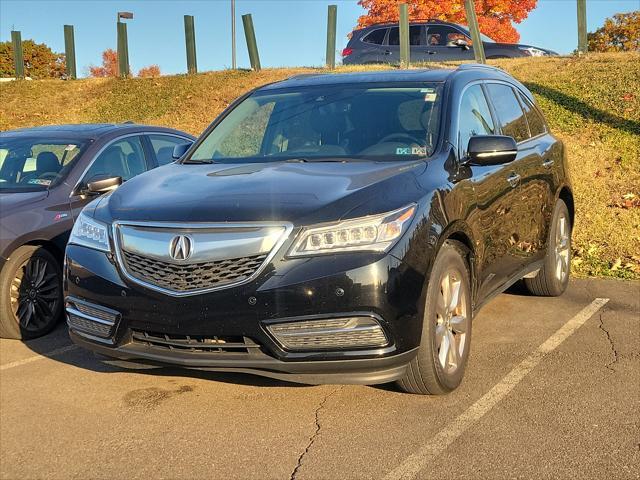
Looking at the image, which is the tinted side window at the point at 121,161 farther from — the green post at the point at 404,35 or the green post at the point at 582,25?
the green post at the point at 582,25

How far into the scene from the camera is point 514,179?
5.30 m

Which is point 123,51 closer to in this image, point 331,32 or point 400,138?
point 331,32

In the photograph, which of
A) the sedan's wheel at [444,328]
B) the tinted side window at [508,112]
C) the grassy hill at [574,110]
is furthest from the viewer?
the grassy hill at [574,110]

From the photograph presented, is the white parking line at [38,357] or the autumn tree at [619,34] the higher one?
the autumn tree at [619,34]

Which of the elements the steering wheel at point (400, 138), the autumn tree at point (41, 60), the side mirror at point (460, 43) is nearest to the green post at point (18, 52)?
the side mirror at point (460, 43)

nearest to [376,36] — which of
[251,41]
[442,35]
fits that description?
[442,35]

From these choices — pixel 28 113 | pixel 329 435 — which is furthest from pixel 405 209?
pixel 28 113

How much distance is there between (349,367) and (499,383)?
1249 millimetres

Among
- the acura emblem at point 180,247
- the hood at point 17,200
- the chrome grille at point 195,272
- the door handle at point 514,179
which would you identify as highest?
the door handle at point 514,179

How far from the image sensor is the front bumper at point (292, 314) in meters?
3.63

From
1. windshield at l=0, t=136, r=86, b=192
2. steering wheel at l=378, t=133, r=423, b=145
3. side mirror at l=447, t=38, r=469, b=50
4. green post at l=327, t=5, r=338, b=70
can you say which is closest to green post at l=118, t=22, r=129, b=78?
green post at l=327, t=5, r=338, b=70

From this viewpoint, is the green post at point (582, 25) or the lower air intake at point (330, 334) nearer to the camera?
the lower air intake at point (330, 334)

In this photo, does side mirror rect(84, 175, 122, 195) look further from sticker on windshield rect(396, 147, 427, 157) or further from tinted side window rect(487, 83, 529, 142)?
tinted side window rect(487, 83, 529, 142)

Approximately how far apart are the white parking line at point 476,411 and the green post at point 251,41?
48.5 ft
